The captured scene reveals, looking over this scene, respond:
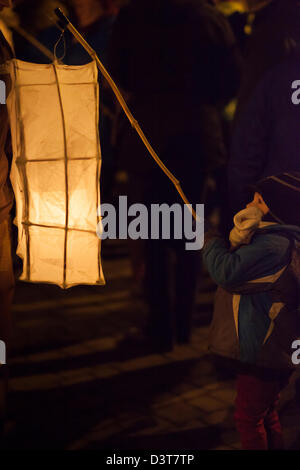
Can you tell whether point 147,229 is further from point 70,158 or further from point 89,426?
point 70,158

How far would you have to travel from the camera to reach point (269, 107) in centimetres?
412

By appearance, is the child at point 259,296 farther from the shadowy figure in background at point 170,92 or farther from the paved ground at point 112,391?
the shadowy figure in background at point 170,92

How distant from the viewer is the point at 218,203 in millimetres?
8047

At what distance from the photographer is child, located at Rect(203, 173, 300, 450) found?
328cm

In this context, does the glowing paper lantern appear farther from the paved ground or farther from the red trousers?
the paved ground

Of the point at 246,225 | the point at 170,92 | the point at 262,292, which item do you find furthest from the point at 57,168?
the point at 170,92

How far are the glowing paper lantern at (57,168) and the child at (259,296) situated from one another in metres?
0.61

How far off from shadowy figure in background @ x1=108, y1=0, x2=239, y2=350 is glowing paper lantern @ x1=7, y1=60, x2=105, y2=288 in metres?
1.96

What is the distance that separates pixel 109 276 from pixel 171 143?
3532 millimetres

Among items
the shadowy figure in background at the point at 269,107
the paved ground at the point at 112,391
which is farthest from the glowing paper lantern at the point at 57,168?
the paved ground at the point at 112,391

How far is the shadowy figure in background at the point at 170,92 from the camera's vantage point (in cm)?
522

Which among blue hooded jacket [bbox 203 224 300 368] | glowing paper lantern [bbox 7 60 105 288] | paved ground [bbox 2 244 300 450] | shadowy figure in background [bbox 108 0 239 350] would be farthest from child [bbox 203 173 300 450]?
shadowy figure in background [bbox 108 0 239 350]
